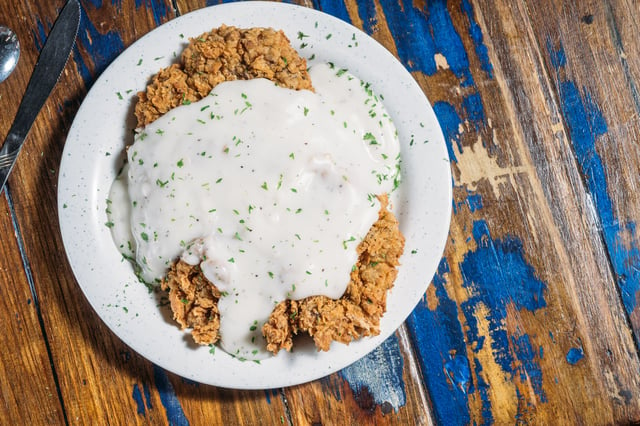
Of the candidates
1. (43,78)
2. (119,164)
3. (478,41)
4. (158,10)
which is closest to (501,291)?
(478,41)

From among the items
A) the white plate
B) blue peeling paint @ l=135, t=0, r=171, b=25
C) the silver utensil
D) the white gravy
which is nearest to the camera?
the white gravy

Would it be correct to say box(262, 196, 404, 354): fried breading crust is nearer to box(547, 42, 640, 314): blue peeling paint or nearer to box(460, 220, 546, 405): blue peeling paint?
box(460, 220, 546, 405): blue peeling paint

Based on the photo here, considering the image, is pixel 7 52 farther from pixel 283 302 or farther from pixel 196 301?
pixel 283 302

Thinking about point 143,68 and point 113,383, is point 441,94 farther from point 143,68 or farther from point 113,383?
point 113,383

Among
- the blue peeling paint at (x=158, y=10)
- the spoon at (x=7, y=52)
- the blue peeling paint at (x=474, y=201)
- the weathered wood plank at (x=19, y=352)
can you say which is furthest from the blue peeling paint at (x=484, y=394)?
the spoon at (x=7, y=52)

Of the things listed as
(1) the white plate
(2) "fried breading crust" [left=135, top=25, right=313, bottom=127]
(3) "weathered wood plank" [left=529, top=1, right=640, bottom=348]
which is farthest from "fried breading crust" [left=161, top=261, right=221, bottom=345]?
(3) "weathered wood plank" [left=529, top=1, right=640, bottom=348]

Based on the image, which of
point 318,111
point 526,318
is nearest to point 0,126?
point 318,111
